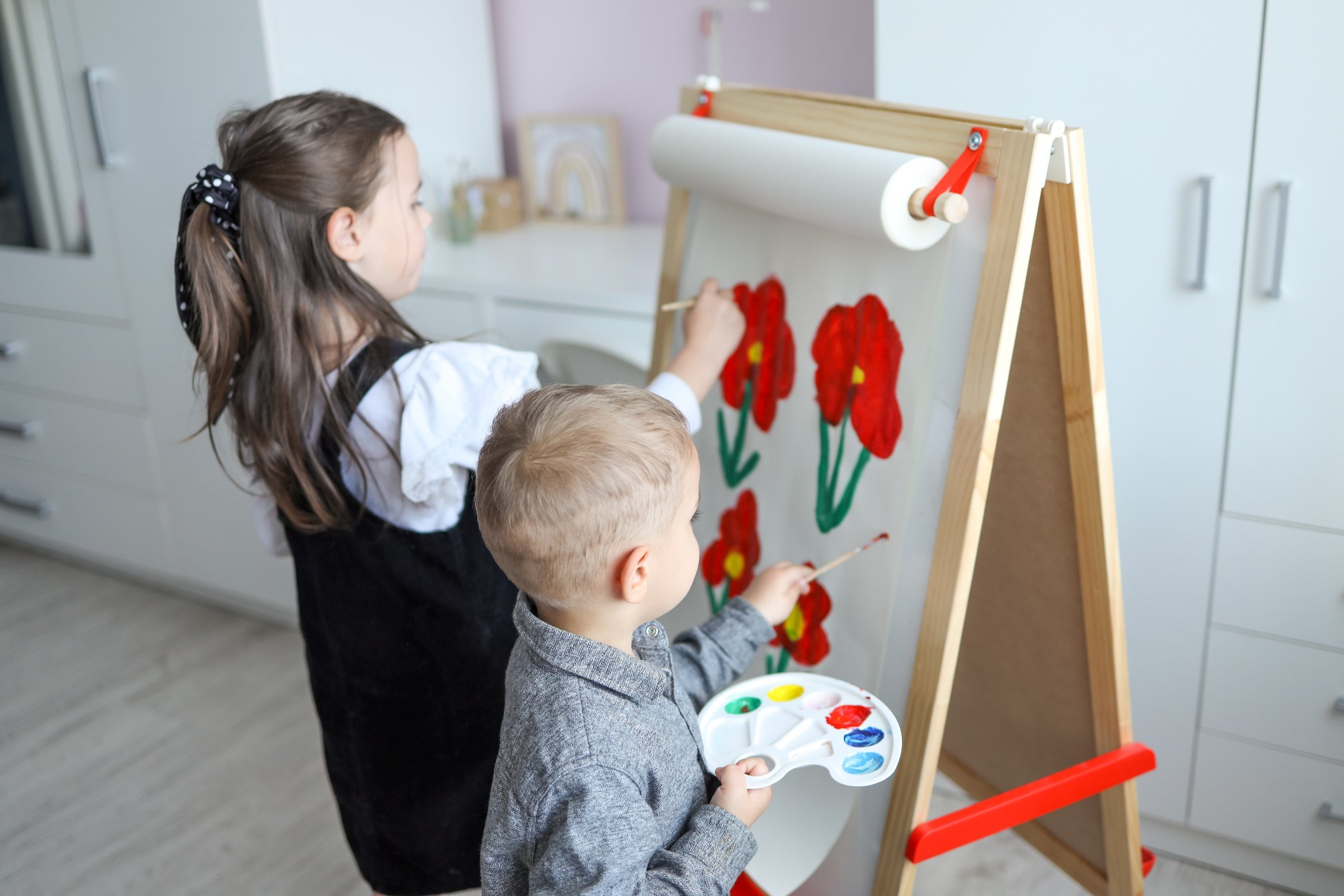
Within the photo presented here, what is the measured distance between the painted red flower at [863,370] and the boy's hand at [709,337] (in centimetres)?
13

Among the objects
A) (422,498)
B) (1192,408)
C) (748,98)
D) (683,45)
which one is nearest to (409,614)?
(422,498)

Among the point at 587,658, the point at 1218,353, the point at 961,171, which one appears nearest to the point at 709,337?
the point at 961,171

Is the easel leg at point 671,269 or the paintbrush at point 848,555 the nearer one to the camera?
the paintbrush at point 848,555

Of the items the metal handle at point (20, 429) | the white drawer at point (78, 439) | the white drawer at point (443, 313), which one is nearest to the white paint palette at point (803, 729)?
the white drawer at point (443, 313)

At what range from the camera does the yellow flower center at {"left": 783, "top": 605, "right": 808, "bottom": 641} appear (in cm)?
116

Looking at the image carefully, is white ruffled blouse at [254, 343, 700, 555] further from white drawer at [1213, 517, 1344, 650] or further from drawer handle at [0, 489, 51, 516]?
drawer handle at [0, 489, 51, 516]

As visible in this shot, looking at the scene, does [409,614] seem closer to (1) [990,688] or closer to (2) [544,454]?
(2) [544,454]

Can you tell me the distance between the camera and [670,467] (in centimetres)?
80

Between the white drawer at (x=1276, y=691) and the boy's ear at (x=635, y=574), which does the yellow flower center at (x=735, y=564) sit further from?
the white drawer at (x=1276, y=691)

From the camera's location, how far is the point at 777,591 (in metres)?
1.08

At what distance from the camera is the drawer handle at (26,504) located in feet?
8.82

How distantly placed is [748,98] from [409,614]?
665 millimetres

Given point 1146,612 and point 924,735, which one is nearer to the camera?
point 924,735

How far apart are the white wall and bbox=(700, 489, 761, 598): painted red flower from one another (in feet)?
3.33
